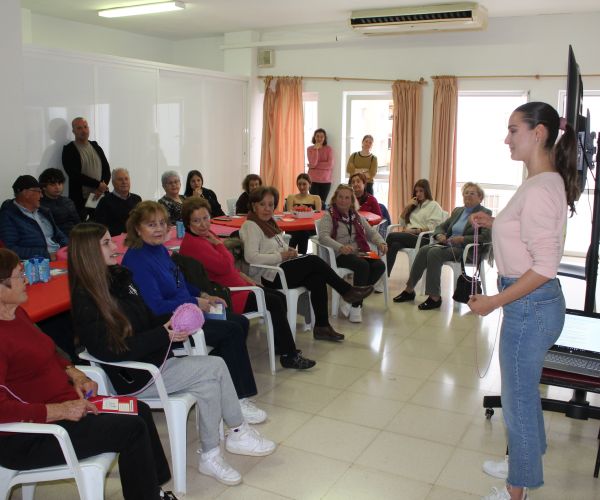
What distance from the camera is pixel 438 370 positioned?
388 centimetres

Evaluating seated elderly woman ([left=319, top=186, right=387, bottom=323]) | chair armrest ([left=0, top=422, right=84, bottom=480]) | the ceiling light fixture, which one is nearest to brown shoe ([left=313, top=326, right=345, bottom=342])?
seated elderly woman ([left=319, top=186, right=387, bottom=323])

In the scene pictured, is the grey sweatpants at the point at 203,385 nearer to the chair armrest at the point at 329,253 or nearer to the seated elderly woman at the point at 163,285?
the seated elderly woman at the point at 163,285

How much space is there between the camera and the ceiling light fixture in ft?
24.6

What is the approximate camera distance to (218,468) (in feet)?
8.39

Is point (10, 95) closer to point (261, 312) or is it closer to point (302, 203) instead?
point (261, 312)

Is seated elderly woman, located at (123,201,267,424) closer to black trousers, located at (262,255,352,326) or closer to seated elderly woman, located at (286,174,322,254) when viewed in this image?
black trousers, located at (262,255,352,326)

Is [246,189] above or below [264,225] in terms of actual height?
above

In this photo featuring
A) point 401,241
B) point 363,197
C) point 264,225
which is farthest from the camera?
point 363,197

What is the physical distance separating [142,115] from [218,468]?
228 inches

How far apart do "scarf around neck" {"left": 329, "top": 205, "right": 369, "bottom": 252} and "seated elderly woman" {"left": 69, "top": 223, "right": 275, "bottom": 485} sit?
255 cm

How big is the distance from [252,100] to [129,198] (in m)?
4.36

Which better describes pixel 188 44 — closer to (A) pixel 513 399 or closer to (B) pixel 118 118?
(B) pixel 118 118

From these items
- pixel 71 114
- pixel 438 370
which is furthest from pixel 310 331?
pixel 71 114

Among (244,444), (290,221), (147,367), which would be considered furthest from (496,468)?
(290,221)
